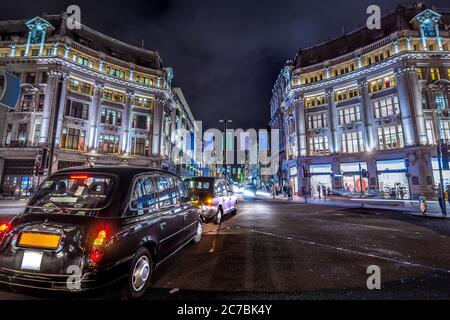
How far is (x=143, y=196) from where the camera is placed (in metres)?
3.71

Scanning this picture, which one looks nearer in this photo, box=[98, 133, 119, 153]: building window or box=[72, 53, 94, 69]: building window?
box=[72, 53, 94, 69]: building window

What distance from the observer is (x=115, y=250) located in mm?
2848

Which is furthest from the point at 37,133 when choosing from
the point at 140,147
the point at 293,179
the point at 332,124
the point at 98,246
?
the point at 332,124

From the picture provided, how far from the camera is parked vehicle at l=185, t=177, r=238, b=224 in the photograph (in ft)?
29.9

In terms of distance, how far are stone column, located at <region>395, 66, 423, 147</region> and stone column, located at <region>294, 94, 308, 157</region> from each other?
1237 cm

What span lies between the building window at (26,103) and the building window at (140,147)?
12.1 metres

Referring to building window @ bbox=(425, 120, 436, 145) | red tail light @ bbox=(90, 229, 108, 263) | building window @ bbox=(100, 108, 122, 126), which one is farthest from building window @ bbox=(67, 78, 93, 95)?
building window @ bbox=(425, 120, 436, 145)

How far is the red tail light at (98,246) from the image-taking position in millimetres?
2688

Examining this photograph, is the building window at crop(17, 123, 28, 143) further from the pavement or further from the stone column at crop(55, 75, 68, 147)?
the pavement

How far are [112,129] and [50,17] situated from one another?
16.9m

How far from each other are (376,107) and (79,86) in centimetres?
4023

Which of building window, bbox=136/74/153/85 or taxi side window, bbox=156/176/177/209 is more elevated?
building window, bbox=136/74/153/85
